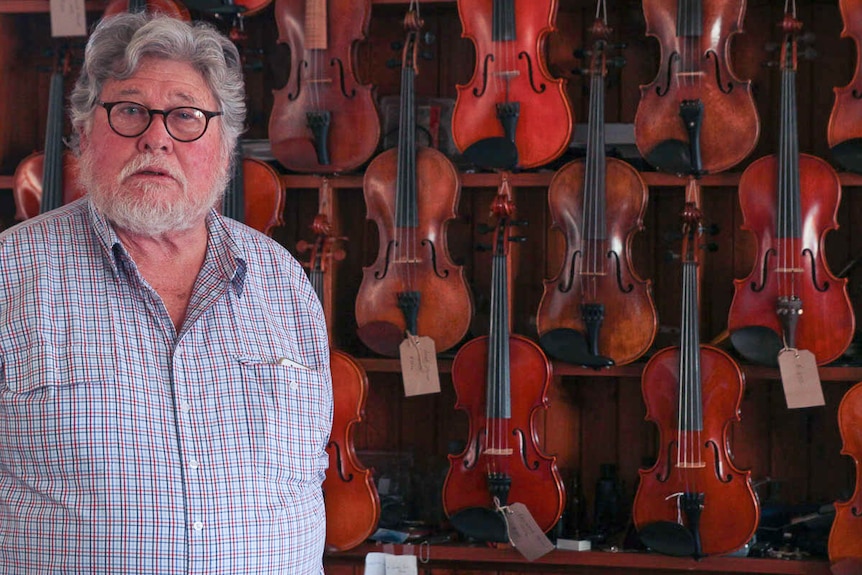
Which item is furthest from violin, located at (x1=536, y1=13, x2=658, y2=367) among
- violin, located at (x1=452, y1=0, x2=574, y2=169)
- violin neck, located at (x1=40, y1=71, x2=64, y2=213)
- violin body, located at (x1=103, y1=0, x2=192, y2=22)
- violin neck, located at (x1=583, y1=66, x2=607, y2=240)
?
violin neck, located at (x1=40, y1=71, x2=64, y2=213)

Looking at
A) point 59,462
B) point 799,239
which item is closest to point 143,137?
point 59,462

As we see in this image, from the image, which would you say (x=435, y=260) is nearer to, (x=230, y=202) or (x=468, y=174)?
(x=468, y=174)

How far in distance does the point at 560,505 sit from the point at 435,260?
71 centimetres

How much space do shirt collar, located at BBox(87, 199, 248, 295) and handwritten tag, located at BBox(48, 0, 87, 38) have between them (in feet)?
4.80

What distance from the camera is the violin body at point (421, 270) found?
3.12 meters

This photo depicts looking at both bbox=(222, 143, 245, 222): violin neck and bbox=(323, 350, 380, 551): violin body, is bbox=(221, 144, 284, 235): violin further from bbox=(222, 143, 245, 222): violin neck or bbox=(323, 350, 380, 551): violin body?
bbox=(323, 350, 380, 551): violin body

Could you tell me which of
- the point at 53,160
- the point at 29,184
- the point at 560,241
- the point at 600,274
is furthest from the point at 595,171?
the point at 29,184

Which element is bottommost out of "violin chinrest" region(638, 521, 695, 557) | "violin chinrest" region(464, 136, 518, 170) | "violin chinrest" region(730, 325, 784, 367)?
"violin chinrest" region(638, 521, 695, 557)

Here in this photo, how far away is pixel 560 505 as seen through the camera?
2.98 metres

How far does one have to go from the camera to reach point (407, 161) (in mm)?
3141

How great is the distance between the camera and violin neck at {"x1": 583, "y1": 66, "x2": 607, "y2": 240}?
3.04 metres

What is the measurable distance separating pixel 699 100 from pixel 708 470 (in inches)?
37.1

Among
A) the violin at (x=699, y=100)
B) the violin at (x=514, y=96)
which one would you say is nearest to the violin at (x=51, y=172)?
the violin at (x=514, y=96)

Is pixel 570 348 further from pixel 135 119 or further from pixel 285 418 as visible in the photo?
pixel 135 119
